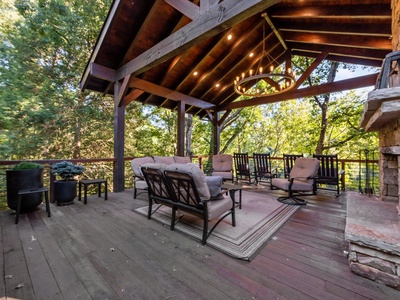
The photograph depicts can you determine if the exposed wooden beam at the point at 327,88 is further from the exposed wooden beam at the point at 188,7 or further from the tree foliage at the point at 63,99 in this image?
the exposed wooden beam at the point at 188,7

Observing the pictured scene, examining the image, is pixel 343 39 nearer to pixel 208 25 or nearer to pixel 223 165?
pixel 208 25

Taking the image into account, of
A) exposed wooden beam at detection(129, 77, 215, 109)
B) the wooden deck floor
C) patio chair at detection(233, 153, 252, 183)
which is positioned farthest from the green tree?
patio chair at detection(233, 153, 252, 183)

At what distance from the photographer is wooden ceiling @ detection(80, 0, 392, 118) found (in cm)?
289

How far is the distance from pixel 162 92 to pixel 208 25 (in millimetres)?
3371

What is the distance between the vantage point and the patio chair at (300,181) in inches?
145

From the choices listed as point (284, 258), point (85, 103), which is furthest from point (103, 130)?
point (284, 258)

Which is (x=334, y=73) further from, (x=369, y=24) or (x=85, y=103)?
(x=85, y=103)

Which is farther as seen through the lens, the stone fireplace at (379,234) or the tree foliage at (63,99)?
the tree foliage at (63,99)

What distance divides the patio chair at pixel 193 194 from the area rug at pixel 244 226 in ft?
0.78

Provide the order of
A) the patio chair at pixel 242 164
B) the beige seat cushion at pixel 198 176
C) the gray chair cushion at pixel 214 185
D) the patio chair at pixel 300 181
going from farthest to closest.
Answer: the patio chair at pixel 242 164
the patio chair at pixel 300 181
the gray chair cushion at pixel 214 185
the beige seat cushion at pixel 198 176

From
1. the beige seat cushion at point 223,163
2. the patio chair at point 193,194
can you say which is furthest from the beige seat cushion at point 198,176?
the beige seat cushion at point 223,163

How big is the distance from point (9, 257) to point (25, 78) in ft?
23.8

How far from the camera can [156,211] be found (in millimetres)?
3252

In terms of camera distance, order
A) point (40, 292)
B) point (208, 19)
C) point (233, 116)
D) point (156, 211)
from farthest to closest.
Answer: point (233, 116)
point (156, 211)
point (208, 19)
point (40, 292)
